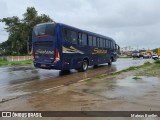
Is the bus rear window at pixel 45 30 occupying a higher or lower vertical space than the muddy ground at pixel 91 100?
higher

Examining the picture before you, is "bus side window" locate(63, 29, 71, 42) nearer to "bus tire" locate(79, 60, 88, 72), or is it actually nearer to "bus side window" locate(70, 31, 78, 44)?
"bus side window" locate(70, 31, 78, 44)

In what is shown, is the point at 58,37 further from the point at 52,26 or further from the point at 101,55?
the point at 101,55

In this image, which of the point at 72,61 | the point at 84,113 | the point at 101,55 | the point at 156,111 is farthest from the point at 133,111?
the point at 101,55

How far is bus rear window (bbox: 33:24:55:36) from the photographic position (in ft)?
57.9

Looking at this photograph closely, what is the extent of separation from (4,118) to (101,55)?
1916 centimetres

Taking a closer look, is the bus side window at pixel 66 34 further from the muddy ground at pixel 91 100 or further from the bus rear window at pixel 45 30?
the muddy ground at pixel 91 100

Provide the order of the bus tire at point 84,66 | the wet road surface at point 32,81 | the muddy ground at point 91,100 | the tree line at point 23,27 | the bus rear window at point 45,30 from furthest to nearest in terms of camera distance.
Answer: the tree line at point 23,27, the bus tire at point 84,66, the bus rear window at point 45,30, the wet road surface at point 32,81, the muddy ground at point 91,100

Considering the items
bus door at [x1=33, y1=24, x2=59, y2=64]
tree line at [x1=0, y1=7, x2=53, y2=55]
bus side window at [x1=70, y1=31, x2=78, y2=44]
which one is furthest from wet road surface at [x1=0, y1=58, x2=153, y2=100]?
tree line at [x1=0, y1=7, x2=53, y2=55]

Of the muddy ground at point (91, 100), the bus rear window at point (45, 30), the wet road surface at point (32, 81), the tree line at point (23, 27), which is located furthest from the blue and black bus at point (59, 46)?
the tree line at point (23, 27)

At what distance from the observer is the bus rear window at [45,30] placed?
57.9 ft

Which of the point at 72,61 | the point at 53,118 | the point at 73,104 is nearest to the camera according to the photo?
the point at 53,118

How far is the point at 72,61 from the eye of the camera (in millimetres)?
19453

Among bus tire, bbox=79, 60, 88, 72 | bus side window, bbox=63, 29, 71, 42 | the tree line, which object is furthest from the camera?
the tree line

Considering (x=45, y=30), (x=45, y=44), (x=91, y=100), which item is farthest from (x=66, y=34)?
(x=91, y=100)
